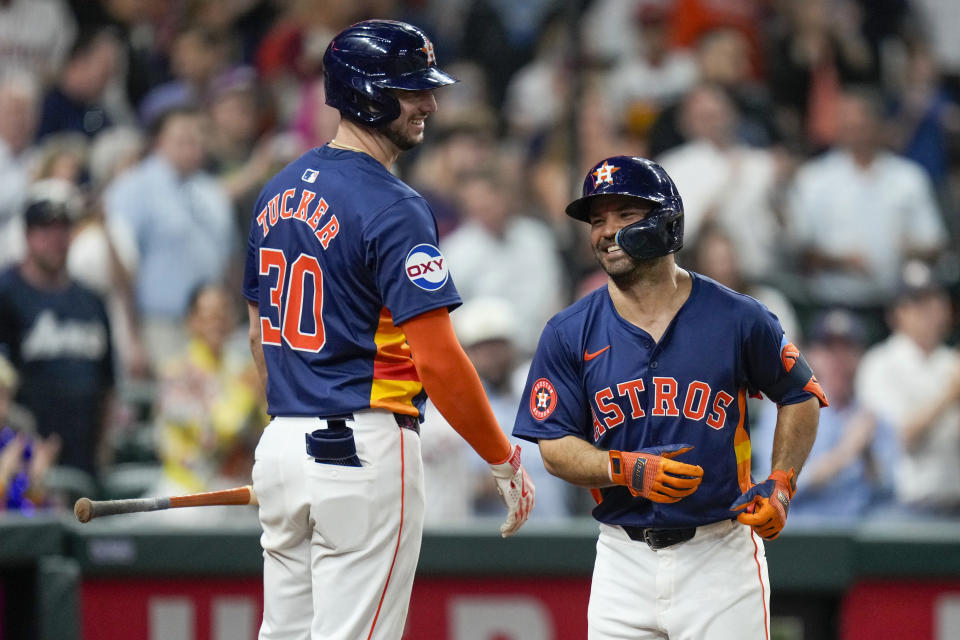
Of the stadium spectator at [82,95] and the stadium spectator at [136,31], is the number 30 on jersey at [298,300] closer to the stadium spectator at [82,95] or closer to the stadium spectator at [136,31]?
the stadium spectator at [82,95]

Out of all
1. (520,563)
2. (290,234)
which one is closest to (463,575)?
(520,563)

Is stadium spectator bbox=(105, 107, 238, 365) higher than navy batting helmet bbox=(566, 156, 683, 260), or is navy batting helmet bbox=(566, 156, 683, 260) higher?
stadium spectator bbox=(105, 107, 238, 365)

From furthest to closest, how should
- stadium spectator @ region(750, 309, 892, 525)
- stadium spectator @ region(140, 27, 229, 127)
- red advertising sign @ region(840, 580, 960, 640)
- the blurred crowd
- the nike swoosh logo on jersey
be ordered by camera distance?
stadium spectator @ region(140, 27, 229, 127) → the blurred crowd → stadium spectator @ region(750, 309, 892, 525) → red advertising sign @ region(840, 580, 960, 640) → the nike swoosh logo on jersey

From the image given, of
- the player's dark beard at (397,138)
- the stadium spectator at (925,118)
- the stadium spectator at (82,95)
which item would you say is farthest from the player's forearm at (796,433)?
the stadium spectator at (82,95)

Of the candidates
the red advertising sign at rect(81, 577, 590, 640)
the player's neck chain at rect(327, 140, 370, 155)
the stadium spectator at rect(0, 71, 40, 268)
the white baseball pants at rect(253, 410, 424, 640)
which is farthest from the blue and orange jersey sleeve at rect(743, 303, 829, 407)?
the stadium spectator at rect(0, 71, 40, 268)

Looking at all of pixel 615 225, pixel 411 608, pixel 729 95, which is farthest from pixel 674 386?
pixel 729 95

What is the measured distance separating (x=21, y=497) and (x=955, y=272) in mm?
5509

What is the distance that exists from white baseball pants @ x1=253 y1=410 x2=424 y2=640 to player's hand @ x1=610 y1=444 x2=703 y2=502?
0.54m

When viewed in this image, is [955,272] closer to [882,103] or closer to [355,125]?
[882,103]

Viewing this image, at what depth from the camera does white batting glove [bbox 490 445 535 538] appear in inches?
146

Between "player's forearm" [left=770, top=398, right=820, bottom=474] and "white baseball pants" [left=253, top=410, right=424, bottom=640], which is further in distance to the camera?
"player's forearm" [left=770, top=398, right=820, bottom=474]

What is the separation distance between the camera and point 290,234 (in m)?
3.71

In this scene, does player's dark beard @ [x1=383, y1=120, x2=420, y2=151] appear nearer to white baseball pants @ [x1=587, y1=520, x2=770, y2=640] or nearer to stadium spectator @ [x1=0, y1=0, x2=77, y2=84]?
white baseball pants @ [x1=587, y1=520, x2=770, y2=640]

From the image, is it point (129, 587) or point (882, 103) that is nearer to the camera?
point (129, 587)
